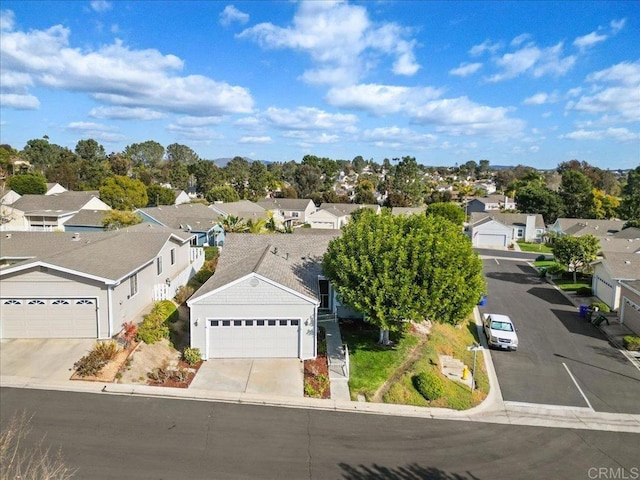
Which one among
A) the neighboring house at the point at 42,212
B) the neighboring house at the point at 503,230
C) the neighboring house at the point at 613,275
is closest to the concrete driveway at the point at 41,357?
the neighboring house at the point at 613,275

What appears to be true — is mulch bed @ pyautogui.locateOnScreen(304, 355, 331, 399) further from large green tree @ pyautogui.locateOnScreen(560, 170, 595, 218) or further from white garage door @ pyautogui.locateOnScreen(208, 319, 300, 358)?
large green tree @ pyautogui.locateOnScreen(560, 170, 595, 218)

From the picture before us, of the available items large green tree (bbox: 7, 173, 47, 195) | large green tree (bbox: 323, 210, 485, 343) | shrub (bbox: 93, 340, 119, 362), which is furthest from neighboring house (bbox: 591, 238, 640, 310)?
large green tree (bbox: 7, 173, 47, 195)

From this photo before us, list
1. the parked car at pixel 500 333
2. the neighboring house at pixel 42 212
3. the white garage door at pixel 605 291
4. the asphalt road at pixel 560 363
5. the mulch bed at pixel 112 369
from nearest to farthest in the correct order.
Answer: the mulch bed at pixel 112 369
the asphalt road at pixel 560 363
the parked car at pixel 500 333
the white garage door at pixel 605 291
the neighboring house at pixel 42 212

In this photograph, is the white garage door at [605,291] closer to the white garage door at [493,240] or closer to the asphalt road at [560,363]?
the asphalt road at [560,363]

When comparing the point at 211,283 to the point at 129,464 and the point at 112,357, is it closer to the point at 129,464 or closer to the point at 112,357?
the point at 112,357

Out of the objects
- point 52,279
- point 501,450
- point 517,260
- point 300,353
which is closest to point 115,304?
point 52,279

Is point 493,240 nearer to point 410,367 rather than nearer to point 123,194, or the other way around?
point 410,367
